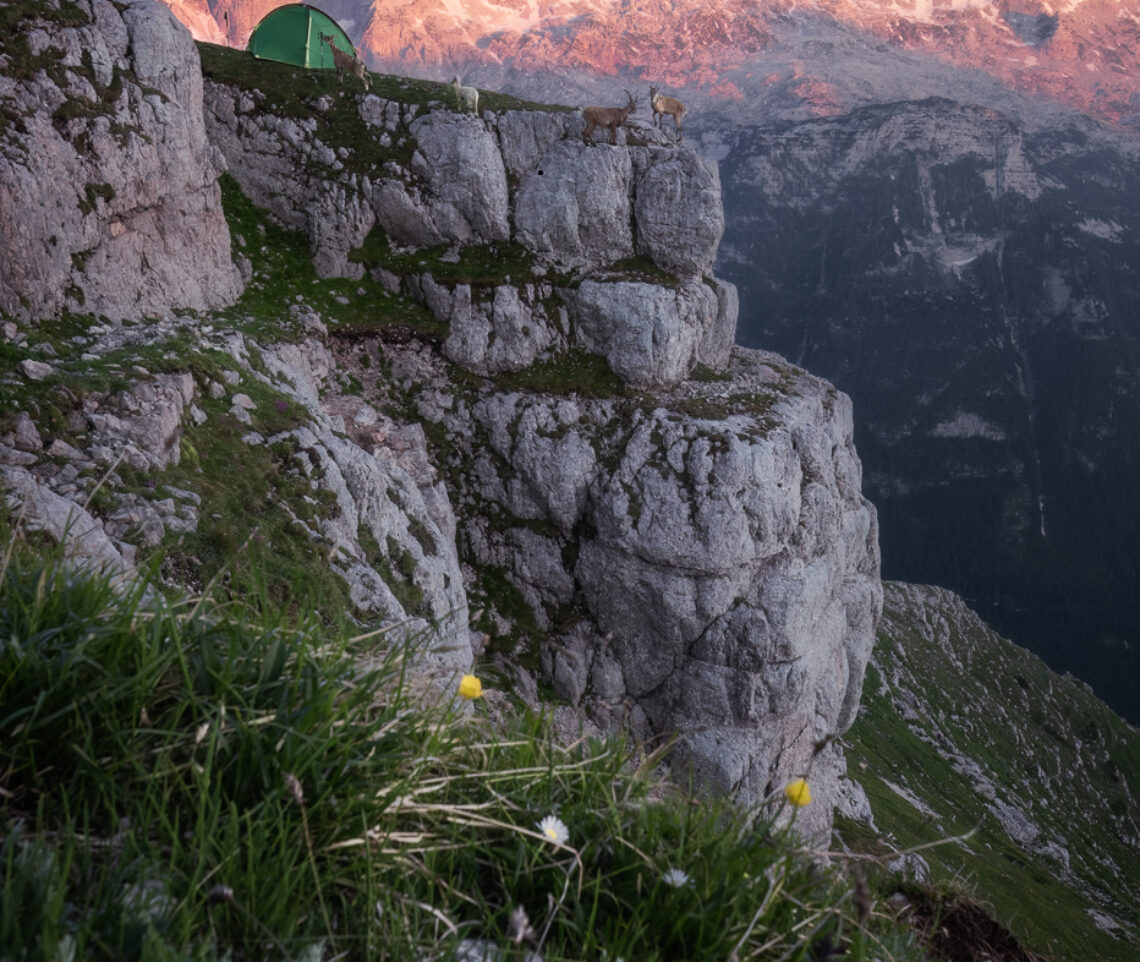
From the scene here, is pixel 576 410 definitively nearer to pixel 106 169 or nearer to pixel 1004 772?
pixel 106 169

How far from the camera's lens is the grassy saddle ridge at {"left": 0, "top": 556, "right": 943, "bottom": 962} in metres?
1.90

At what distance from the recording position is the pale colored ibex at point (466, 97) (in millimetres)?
29836

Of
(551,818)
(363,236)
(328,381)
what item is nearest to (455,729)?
(551,818)

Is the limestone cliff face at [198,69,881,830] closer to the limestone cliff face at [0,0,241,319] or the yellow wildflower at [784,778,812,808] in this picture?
the limestone cliff face at [0,0,241,319]

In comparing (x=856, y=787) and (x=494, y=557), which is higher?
(x=494, y=557)

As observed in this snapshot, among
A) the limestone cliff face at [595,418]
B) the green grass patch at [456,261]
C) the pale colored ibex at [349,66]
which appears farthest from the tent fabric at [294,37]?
the green grass patch at [456,261]

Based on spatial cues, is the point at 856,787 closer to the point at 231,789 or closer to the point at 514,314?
the point at 514,314

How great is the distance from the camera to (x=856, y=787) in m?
42.2

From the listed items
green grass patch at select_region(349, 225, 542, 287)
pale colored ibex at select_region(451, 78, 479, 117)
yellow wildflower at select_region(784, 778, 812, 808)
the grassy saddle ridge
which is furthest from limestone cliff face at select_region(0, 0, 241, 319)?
yellow wildflower at select_region(784, 778, 812, 808)

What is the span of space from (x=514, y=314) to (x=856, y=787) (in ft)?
118

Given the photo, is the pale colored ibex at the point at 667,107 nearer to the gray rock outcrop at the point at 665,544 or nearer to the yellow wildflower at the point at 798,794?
the gray rock outcrop at the point at 665,544

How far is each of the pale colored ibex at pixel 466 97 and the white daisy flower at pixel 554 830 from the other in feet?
109

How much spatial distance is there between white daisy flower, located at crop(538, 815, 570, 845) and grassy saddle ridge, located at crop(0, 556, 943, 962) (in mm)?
12

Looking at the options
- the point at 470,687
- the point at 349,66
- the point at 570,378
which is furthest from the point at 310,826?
the point at 349,66
